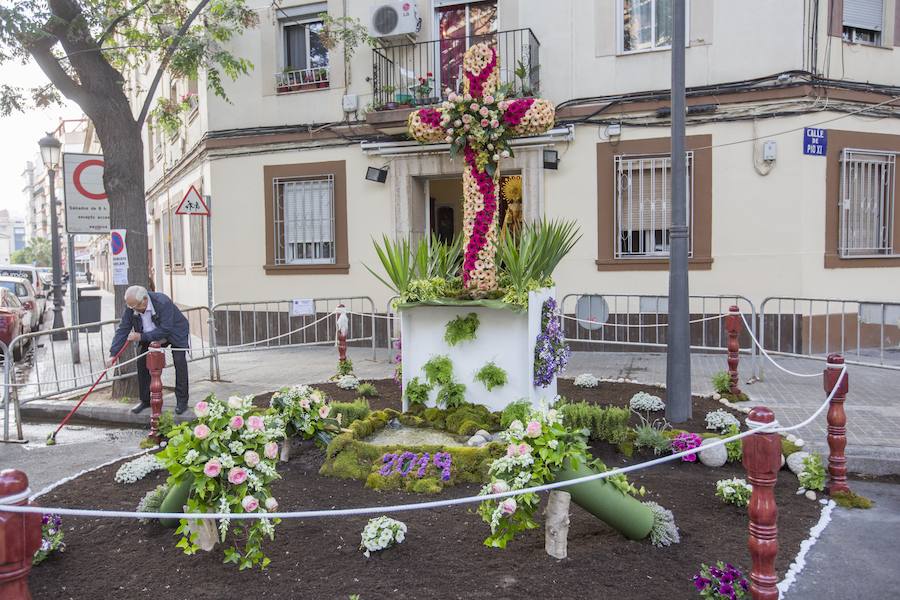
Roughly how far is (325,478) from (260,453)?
161cm

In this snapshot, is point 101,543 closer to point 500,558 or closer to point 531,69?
point 500,558

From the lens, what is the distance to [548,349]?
6.81m

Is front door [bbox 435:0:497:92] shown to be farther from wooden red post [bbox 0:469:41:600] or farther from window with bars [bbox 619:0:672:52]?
wooden red post [bbox 0:469:41:600]

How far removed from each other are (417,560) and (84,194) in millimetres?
9241

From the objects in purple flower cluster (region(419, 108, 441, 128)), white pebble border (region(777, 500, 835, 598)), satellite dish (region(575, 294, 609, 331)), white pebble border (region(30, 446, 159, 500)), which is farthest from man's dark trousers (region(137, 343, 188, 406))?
white pebble border (region(777, 500, 835, 598))

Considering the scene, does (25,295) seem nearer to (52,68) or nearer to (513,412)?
(52,68)

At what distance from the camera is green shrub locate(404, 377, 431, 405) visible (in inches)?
274

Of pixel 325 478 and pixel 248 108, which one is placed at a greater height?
pixel 248 108

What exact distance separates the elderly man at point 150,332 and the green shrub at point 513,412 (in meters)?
3.89

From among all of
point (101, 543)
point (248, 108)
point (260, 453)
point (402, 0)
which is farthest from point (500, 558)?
point (248, 108)

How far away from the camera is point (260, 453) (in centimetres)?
395

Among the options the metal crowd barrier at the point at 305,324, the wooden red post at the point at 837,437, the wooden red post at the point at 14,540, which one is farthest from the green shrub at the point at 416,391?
the metal crowd barrier at the point at 305,324

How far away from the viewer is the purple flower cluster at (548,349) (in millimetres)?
6762

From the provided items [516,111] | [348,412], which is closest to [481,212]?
[516,111]
